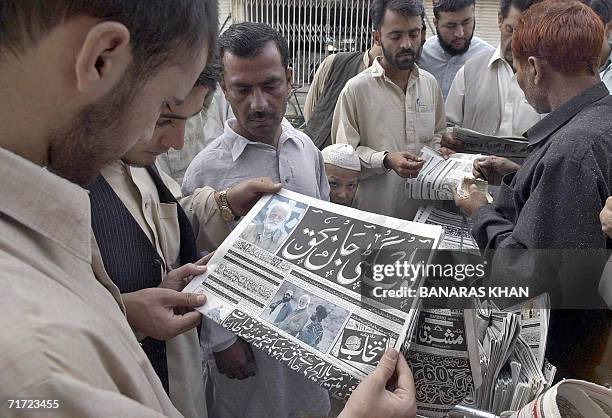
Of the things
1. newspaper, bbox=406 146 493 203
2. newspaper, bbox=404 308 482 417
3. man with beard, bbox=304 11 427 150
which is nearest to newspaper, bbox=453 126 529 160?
newspaper, bbox=406 146 493 203

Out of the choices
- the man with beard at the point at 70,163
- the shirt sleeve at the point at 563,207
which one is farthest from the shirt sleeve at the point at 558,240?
the man with beard at the point at 70,163

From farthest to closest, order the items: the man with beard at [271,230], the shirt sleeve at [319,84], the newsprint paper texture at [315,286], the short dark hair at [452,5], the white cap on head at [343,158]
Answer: the shirt sleeve at [319,84], the short dark hair at [452,5], the white cap on head at [343,158], the man with beard at [271,230], the newsprint paper texture at [315,286]

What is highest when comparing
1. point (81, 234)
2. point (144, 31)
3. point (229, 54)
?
point (144, 31)

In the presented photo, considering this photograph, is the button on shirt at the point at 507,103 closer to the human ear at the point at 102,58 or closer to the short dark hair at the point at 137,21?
the short dark hair at the point at 137,21

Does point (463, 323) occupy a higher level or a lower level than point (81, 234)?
lower

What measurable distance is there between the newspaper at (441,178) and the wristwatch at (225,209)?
93 centimetres

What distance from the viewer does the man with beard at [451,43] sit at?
2.94 metres

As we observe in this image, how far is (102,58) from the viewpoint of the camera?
0.51 metres

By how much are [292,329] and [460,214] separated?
1.33 meters

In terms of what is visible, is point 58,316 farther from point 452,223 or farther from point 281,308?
point 452,223

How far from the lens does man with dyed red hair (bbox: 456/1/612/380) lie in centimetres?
119

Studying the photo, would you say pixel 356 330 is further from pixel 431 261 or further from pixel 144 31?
pixel 144 31

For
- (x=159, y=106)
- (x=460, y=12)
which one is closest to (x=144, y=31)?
(x=159, y=106)

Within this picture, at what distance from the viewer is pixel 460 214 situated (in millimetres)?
2053
